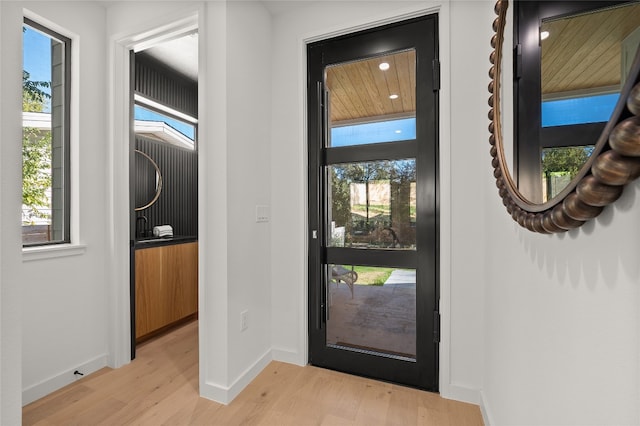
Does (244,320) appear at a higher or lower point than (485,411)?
higher

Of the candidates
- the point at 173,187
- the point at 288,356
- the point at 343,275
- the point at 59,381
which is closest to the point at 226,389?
the point at 288,356

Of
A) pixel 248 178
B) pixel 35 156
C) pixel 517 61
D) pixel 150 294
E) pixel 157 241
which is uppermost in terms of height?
pixel 517 61

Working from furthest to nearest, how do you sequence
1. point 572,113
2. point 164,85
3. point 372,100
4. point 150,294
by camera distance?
point 164,85 < point 150,294 < point 372,100 < point 572,113

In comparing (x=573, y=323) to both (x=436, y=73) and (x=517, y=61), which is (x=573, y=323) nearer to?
(x=517, y=61)

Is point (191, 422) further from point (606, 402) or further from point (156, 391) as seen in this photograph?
point (606, 402)

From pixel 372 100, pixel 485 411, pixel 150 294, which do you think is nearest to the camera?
pixel 485 411

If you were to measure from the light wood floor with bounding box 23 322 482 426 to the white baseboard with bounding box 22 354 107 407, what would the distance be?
1.5 inches

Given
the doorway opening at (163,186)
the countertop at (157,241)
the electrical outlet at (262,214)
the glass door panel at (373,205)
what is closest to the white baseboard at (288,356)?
the glass door panel at (373,205)

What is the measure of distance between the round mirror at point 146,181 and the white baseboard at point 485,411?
3084 millimetres

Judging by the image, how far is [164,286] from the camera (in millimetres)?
2607

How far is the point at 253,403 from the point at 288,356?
0.47 metres

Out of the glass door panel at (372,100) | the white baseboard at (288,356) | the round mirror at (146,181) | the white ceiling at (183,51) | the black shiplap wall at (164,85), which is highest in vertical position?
the white ceiling at (183,51)

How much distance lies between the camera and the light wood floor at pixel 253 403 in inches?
60.7

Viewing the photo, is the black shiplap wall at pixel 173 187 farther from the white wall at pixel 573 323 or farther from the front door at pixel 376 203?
the white wall at pixel 573 323
